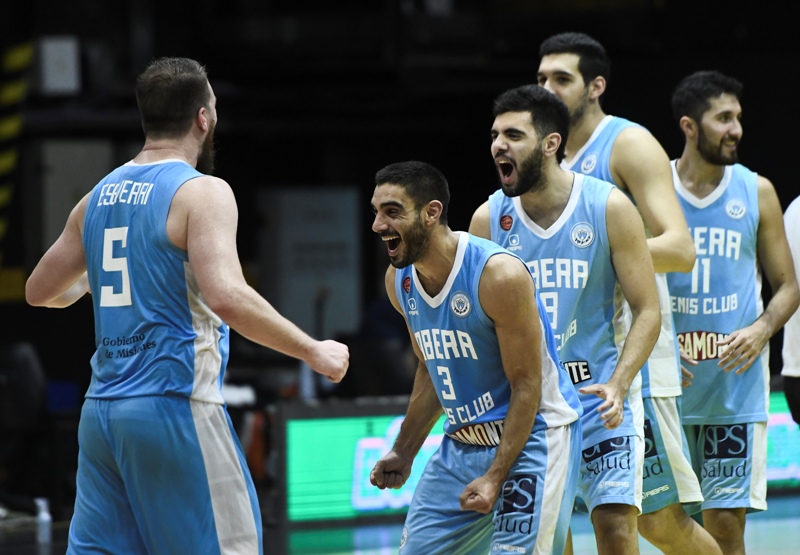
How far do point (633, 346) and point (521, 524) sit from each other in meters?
0.80

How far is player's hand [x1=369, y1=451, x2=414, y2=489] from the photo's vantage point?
14.6 feet

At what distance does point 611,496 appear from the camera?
4.64 metres

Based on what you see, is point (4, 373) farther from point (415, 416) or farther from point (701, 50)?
point (701, 50)

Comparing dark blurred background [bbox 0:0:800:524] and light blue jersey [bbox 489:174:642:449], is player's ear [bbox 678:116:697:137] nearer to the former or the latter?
light blue jersey [bbox 489:174:642:449]

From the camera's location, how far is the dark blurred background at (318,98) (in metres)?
12.2

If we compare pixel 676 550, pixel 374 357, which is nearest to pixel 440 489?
pixel 676 550

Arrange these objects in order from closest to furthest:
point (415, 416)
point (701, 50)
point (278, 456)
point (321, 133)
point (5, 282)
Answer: point (415, 416)
point (278, 456)
point (701, 50)
point (5, 282)
point (321, 133)

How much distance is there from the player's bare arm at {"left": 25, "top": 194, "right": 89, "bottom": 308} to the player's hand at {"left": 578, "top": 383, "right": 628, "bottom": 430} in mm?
1597

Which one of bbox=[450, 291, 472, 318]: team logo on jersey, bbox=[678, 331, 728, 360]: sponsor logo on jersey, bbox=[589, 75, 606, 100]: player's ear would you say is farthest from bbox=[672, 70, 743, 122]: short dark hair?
bbox=[450, 291, 472, 318]: team logo on jersey

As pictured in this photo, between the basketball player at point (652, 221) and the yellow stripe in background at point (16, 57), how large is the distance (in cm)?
963

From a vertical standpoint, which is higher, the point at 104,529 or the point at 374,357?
the point at 104,529

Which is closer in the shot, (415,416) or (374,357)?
(415,416)

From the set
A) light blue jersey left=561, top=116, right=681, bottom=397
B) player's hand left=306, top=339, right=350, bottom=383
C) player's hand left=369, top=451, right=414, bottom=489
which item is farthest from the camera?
light blue jersey left=561, top=116, right=681, bottom=397

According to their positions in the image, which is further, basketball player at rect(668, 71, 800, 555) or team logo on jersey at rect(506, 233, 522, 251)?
basketball player at rect(668, 71, 800, 555)
